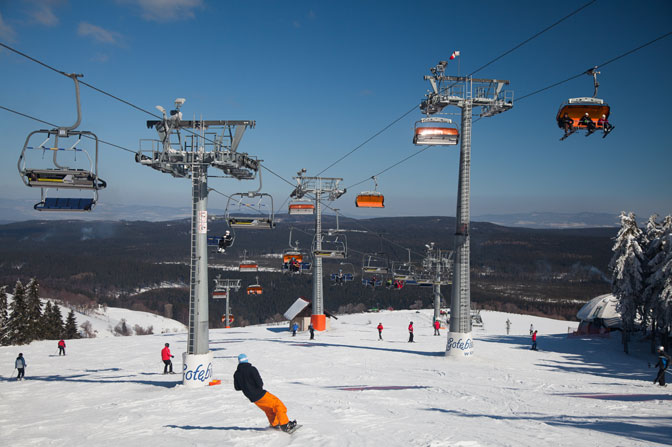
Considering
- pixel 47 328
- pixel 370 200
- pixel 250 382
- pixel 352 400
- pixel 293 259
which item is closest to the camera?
pixel 250 382

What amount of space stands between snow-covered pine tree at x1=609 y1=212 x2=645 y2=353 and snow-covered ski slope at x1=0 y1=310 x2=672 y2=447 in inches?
256

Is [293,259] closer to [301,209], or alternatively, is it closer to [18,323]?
[301,209]

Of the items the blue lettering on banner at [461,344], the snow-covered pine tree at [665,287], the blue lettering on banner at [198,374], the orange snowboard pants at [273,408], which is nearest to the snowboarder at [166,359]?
the blue lettering on banner at [198,374]

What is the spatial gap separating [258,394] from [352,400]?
16.4 feet

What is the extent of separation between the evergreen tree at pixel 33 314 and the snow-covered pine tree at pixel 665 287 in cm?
5355

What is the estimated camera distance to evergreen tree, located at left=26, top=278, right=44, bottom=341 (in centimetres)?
4934

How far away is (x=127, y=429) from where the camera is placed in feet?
33.5

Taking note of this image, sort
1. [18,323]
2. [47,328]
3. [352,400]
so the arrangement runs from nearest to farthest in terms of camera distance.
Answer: [352,400] < [18,323] < [47,328]

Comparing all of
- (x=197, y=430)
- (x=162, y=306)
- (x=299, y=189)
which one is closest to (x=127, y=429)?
(x=197, y=430)

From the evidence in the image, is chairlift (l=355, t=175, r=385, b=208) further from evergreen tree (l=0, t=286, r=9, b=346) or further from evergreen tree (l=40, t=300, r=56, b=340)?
evergreen tree (l=40, t=300, r=56, b=340)

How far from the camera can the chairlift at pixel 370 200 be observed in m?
28.6

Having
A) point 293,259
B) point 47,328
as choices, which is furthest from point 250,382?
point 47,328

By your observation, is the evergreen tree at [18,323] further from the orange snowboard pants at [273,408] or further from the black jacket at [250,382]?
the black jacket at [250,382]

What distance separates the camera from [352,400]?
1314 centimetres
